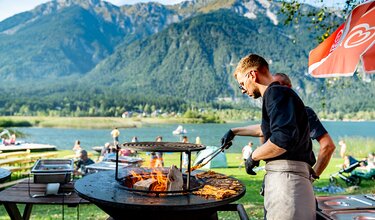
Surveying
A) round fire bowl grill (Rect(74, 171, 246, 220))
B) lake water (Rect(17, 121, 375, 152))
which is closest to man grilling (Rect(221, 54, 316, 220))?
round fire bowl grill (Rect(74, 171, 246, 220))

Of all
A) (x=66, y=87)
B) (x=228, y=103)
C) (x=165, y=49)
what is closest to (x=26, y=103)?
(x=66, y=87)

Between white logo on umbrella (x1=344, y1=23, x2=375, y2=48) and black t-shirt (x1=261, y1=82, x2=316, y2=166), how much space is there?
0.75 m

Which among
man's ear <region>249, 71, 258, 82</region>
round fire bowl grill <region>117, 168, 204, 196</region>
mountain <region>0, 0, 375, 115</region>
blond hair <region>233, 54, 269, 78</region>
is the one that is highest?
mountain <region>0, 0, 375, 115</region>

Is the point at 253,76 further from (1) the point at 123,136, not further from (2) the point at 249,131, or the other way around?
(1) the point at 123,136

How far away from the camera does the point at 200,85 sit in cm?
13075

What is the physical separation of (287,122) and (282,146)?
0.52 ft

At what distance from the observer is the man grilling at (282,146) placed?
2.34 m

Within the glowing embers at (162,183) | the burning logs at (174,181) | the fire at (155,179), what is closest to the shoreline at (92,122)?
the fire at (155,179)

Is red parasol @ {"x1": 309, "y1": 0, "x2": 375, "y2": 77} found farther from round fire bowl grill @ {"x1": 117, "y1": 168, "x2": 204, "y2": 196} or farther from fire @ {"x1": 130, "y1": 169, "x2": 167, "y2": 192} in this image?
fire @ {"x1": 130, "y1": 169, "x2": 167, "y2": 192}

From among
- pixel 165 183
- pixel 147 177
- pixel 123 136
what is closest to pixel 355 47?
pixel 165 183

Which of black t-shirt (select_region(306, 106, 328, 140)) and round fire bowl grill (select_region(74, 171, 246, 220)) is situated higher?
black t-shirt (select_region(306, 106, 328, 140))

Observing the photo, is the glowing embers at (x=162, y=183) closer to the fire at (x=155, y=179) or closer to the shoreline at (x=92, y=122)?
the fire at (x=155, y=179)

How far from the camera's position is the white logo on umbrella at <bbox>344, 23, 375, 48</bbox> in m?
2.71

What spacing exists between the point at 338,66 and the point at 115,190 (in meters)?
2.02
